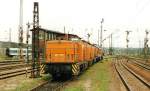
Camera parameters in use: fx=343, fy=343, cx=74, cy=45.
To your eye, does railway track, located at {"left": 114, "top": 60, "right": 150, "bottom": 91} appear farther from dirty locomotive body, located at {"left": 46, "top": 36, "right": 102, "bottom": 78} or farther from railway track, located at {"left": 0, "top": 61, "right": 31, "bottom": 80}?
railway track, located at {"left": 0, "top": 61, "right": 31, "bottom": 80}

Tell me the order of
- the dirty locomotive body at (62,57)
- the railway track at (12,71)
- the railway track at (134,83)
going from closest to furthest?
the railway track at (134,83) → the dirty locomotive body at (62,57) → the railway track at (12,71)

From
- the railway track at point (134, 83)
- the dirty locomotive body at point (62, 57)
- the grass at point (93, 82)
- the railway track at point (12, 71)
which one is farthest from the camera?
the railway track at point (12, 71)

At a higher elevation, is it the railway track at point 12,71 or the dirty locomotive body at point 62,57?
the dirty locomotive body at point 62,57

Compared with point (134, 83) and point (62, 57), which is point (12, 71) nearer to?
point (62, 57)

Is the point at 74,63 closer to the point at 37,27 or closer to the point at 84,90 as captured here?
the point at 37,27

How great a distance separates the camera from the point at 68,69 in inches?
976

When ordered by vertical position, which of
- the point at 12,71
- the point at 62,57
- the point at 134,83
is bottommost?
the point at 134,83

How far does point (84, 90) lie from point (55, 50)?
24.1 feet

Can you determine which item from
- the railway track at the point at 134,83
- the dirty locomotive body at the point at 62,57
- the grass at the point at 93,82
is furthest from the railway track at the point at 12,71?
the railway track at the point at 134,83

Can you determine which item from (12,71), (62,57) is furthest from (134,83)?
(12,71)

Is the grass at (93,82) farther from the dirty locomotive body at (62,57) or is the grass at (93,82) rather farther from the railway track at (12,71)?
the railway track at (12,71)

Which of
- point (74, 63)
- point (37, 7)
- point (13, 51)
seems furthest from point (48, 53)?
point (13, 51)

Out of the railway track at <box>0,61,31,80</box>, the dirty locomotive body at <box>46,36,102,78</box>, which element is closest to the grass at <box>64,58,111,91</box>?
the dirty locomotive body at <box>46,36,102,78</box>

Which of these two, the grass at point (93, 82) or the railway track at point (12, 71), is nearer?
the grass at point (93, 82)
